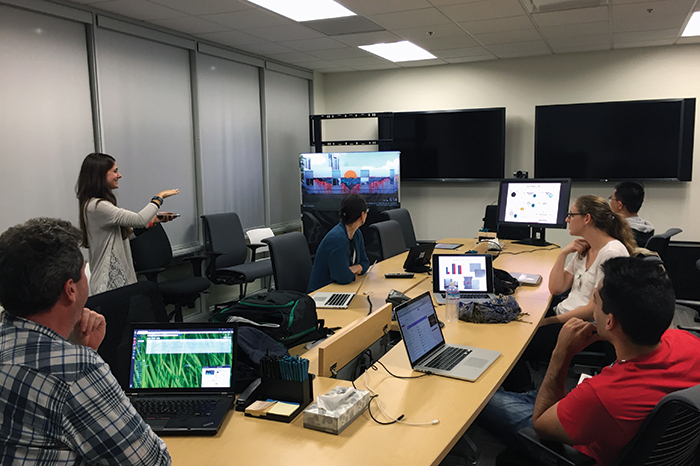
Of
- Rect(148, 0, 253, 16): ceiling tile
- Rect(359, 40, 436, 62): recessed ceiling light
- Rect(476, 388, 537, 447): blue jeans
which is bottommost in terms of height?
Rect(476, 388, 537, 447): blue jeans

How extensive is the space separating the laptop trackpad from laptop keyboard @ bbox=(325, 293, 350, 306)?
960 millimetres

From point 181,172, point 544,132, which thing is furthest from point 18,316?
point 544,132

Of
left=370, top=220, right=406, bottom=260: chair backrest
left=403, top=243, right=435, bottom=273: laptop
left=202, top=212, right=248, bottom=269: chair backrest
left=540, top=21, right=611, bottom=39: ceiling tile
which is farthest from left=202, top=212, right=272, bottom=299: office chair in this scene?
left=540, top=21, right=611, bottom=39: ceiling tile

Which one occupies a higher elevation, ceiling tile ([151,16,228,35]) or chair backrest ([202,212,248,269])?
ceiling tile ([151,16,228,35])

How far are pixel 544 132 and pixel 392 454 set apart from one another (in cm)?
545

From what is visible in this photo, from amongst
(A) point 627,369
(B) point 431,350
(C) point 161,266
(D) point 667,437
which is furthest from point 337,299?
(C) point 161,266

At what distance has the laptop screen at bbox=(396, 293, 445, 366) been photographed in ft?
6.70

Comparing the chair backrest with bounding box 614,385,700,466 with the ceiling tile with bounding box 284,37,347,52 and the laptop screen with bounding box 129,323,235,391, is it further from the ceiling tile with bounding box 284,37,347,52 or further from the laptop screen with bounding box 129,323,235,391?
the ceiling tile with bounding box 284,37,347,52

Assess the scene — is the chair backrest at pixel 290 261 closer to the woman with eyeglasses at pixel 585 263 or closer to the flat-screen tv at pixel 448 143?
the woman with eyeglasses at pixel 585 263

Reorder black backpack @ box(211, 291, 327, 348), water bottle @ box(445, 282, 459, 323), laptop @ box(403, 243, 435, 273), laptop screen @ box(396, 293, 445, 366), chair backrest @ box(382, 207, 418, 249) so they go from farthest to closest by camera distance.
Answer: chair backrest @ box(382, 207, 418, 249) → laptop @ box(403, 243, 435, 273) → water bottle @ box(445, 282, 459, 323) → black backpack @ box(211, 291, 327, 348) → laptop screen @ box(396, 293, 445, 366)

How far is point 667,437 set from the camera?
148 centimetres

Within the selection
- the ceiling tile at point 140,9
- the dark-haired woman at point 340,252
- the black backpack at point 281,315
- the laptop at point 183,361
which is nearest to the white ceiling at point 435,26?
the ceiling tile at point 140,9

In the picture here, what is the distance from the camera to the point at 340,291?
3.28m

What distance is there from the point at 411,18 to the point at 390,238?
185 centimetres
